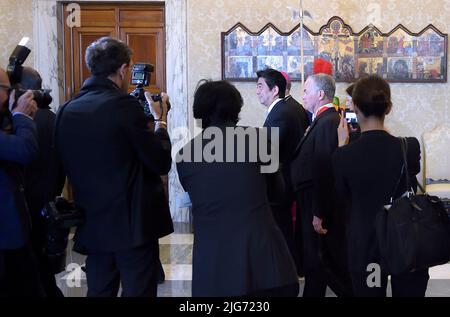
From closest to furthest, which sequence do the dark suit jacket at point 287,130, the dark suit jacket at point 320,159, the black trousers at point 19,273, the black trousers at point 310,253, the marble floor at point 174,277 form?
1. the black trousers at point 19,273
2. the dark suit jacket at point 320,159
3. the black trousers at point 310,253
4. the dark suit jacket at point 287,130
5. the marble floor at point 174,277

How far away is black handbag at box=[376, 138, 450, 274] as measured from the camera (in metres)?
2.67

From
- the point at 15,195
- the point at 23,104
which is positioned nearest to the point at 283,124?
the point at 23,104

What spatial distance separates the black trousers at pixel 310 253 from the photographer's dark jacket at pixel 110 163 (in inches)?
49.0

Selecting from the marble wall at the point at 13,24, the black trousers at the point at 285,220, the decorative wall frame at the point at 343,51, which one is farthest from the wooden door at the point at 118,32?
the black trousers at the point at 285,220

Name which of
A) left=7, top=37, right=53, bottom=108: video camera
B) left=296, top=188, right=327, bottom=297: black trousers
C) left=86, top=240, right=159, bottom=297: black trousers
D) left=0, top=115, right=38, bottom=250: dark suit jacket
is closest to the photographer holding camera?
left=7, top=37, right=53, bottom=108: video camera

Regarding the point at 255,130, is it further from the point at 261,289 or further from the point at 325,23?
the point at 325,23

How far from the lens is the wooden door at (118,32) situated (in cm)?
670

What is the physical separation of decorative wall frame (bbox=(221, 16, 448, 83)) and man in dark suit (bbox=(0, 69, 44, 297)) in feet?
13.4

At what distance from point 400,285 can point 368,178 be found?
A: 21.1 inches

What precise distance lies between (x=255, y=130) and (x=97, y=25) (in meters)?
4.56

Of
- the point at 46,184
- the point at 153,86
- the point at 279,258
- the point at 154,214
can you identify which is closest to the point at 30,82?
the point at 46,184

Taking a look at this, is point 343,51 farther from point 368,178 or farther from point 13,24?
point 368,178

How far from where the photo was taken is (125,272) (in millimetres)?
2854

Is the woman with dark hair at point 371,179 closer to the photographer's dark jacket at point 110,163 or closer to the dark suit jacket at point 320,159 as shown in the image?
the dark suit jacket at point 320,159
